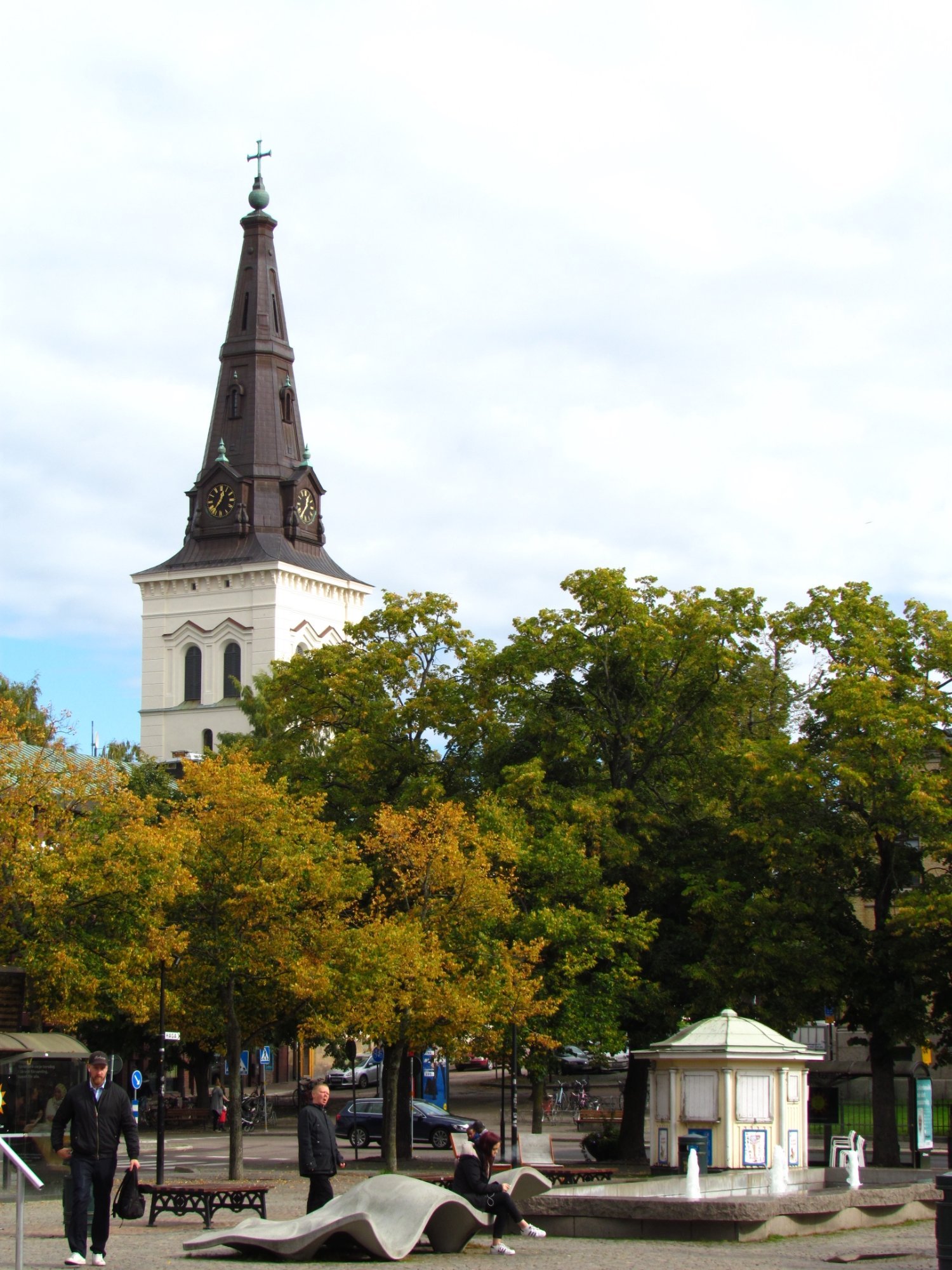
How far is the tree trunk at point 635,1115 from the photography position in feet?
126

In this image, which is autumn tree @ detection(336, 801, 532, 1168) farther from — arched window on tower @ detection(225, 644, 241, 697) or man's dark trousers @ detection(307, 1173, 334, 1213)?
arched window on tower @ detection(225, 644, 241, 697)

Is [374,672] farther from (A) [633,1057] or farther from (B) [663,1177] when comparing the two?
(B) [663,1177]

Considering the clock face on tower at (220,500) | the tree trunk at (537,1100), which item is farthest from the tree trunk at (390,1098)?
the clock face on tower at (220,500)

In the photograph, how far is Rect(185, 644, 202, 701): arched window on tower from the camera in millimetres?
112938

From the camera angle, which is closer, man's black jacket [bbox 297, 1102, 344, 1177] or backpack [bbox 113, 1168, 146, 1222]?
backpack [bbox 113, 1168, 146, 1222]

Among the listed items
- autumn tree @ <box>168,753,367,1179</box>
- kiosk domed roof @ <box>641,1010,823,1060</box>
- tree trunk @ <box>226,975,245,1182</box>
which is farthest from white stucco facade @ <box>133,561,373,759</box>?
kiosk domed roof @ <box>641,1010,823,1060</box>

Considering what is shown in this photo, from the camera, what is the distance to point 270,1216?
79.4ft

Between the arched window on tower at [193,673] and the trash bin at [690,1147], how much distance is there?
87406 mm

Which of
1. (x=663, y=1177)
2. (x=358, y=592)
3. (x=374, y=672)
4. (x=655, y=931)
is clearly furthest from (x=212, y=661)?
(x=663, y=1177)

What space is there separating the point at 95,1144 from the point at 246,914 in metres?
17.1

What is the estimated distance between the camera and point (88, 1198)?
1579 centimetres

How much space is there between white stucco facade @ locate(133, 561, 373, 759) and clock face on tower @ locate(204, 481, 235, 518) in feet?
12.4

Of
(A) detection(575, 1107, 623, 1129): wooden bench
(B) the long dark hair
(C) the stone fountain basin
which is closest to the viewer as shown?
(B) the long dark hair

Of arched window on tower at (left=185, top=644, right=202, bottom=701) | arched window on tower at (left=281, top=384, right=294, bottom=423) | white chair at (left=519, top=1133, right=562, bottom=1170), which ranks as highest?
arched window on tower at (left=281, top=384, right=294, bottom=423)
